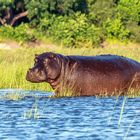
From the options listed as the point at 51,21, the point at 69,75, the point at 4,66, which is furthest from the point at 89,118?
the point at 51,21

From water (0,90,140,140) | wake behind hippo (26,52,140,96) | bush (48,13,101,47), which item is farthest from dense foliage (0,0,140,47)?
water (0,90,140,140)

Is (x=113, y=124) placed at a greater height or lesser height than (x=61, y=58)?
lesser

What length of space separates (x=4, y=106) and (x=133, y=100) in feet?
7.14

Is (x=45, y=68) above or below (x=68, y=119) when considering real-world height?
above

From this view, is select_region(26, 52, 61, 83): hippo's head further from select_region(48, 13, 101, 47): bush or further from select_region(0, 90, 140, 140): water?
select_region(48, 13, 101, 47): bush

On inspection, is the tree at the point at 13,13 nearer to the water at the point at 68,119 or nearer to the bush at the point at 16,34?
the bush at the point at 16,34

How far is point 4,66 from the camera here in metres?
16.5

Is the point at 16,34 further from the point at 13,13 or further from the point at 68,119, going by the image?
the point at 68,119

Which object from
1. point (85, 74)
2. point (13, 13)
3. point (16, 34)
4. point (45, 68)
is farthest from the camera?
point (13, 13)

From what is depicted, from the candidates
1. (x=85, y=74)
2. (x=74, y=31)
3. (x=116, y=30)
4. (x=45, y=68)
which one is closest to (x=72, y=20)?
(x=74, y=31)

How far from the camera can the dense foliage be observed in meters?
37.7

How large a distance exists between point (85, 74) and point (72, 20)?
25.0m

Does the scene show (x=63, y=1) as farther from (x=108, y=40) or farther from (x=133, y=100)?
(x=133, y=100)

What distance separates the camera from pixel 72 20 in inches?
1534
